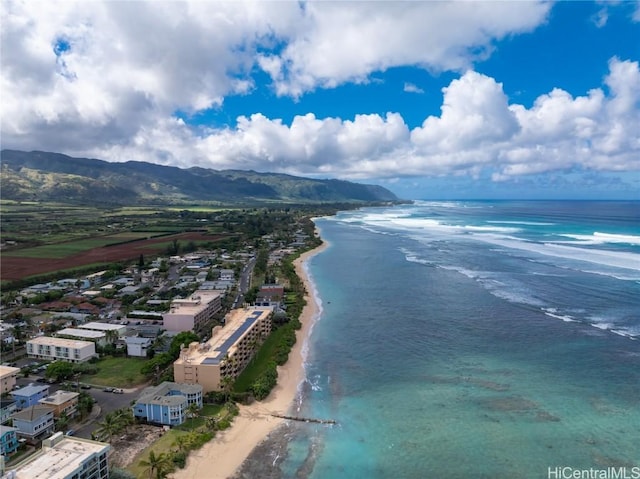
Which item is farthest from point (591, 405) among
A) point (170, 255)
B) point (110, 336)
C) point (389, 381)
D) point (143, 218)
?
point (143, 218)

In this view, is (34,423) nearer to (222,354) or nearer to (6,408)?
(6,408)

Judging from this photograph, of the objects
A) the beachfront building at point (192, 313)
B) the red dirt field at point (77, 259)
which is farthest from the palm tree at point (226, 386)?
the red dirt field at point (77, 259)

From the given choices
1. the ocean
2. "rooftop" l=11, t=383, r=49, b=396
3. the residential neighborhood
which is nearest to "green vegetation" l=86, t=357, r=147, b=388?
the residential neighborhood

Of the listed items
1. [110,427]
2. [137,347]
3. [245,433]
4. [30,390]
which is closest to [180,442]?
[245,433]

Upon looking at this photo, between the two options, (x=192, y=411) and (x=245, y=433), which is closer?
(x=245, y=433)

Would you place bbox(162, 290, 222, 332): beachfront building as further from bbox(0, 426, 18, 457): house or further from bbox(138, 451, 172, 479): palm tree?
bbox(138, 451, 172, 479): palm tree

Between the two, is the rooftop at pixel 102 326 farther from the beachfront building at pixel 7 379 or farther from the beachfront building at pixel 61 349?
the beachfront building at pixel 7 379
